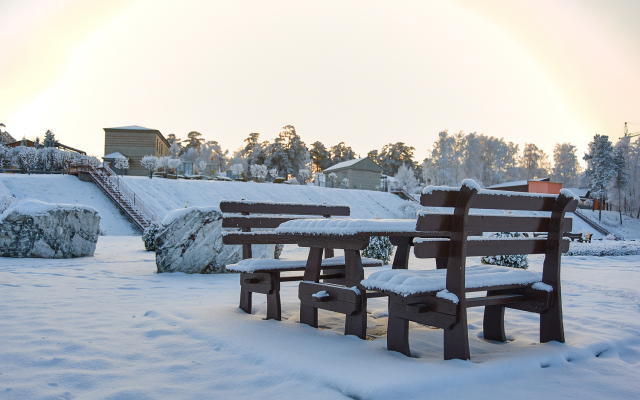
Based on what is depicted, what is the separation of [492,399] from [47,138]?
202 feet

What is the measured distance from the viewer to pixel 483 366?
8.98 ft

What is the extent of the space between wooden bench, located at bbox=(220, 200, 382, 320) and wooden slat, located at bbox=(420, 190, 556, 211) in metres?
1.64

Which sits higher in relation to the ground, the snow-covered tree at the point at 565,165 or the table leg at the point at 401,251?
the snow-covered tree at the point at 565,165

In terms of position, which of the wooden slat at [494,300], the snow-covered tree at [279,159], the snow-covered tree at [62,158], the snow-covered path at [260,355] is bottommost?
the snow-covered path at [260,355]

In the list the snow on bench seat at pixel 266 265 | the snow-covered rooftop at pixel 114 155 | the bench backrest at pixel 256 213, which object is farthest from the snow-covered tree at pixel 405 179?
the snow on bench seat at pixel 266 265

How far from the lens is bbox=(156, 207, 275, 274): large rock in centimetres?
732

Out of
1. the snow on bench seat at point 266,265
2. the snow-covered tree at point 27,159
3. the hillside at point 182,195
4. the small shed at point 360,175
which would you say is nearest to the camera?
the snow on bench seat at point 266,265

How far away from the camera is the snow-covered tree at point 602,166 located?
168ft

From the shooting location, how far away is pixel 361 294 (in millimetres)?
3316

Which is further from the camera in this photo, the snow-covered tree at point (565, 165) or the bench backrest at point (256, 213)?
the snow-covered tree at point (565, 165)

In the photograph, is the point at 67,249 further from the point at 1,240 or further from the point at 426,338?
the point at 426,338

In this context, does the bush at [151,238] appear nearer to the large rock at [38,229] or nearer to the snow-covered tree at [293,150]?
the large rock at [38,229]

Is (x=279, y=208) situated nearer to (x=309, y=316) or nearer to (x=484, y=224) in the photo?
(x=309, y=316)

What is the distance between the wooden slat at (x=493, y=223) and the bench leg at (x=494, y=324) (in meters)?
0.77
